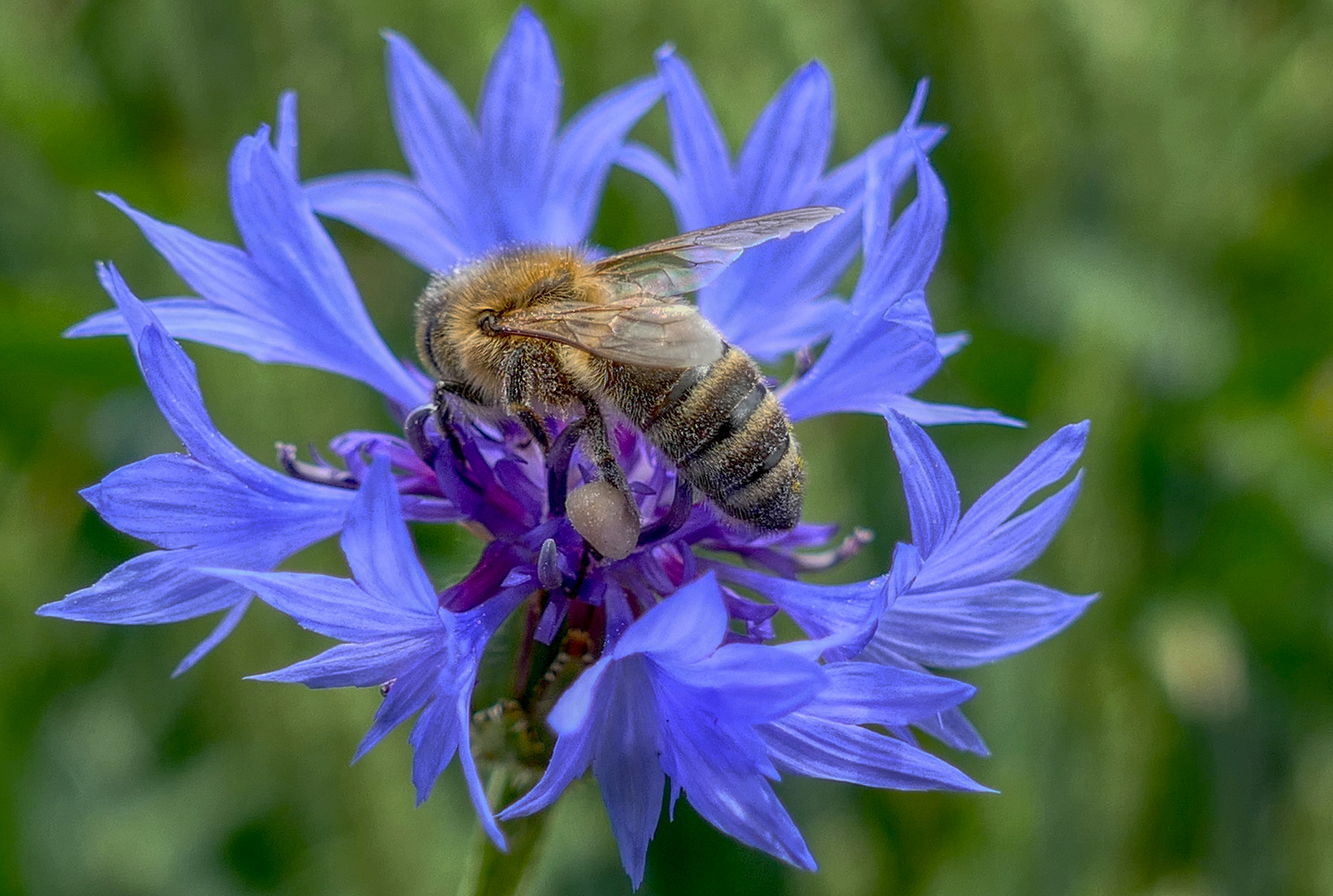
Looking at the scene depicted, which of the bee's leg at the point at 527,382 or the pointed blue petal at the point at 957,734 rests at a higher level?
the bee's leg at the point at 527,382

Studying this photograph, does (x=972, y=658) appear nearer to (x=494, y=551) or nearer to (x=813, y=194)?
(x=494, y=551)

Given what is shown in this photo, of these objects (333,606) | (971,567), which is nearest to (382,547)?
(333,606)

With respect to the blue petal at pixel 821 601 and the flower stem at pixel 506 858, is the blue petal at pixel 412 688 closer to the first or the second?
the flower stem at pixel 506 858

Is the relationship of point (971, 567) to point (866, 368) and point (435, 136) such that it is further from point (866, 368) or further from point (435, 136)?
point (435, 136)

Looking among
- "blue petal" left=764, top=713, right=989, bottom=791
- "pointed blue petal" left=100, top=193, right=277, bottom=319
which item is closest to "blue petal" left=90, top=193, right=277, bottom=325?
Answer: "pointed blue petal" left=100, top=193, right=277, bottom=319

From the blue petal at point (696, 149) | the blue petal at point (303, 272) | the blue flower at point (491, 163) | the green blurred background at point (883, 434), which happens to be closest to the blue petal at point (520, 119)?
the blue flower at point (491, 163)

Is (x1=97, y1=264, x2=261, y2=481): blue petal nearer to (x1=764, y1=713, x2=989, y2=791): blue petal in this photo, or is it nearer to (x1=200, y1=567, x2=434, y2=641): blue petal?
(x1=200, y1=567, x2=434, y2=641): blue petal

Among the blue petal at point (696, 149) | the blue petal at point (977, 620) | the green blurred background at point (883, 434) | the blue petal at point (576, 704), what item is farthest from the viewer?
the green blurred background at point (883, 434)

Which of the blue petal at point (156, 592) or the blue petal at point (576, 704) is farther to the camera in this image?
the blue petal at point (156, 592)
